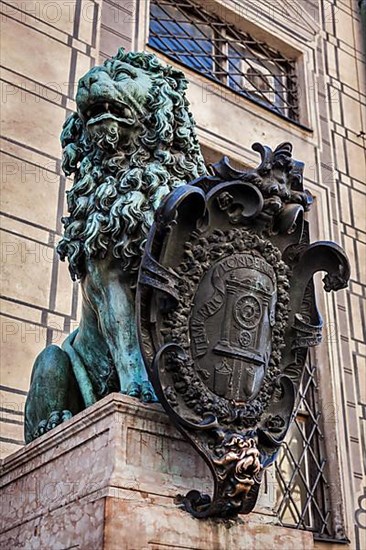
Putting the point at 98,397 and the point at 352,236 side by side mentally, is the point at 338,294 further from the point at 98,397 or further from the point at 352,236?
the point at 98,397

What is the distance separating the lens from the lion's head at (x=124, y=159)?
272cm

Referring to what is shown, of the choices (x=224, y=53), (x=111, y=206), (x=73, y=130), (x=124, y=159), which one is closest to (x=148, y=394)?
(x=111, y=206)

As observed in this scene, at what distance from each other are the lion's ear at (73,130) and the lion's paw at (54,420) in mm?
1004

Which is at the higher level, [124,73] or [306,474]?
[124,73]

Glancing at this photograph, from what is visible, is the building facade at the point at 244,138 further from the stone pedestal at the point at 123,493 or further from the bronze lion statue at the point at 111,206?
the stone pedestal at the point at 123,493

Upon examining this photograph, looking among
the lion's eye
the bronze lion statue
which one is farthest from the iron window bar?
the lion's eye

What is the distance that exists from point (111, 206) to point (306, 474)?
4.22m

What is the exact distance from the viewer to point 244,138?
7.08 meters

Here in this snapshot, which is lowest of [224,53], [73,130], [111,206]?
[111,206]

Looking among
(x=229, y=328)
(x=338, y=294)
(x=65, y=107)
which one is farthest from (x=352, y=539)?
(x=229, y=328)

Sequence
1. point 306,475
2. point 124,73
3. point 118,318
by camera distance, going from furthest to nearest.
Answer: point 306,475, point 124,73, point 118,318

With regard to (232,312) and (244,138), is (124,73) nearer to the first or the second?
(232,312)

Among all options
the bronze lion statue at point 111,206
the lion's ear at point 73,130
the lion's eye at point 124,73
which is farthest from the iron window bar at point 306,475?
the lion's eye at point 124,73

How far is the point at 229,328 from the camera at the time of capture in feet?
8.23
